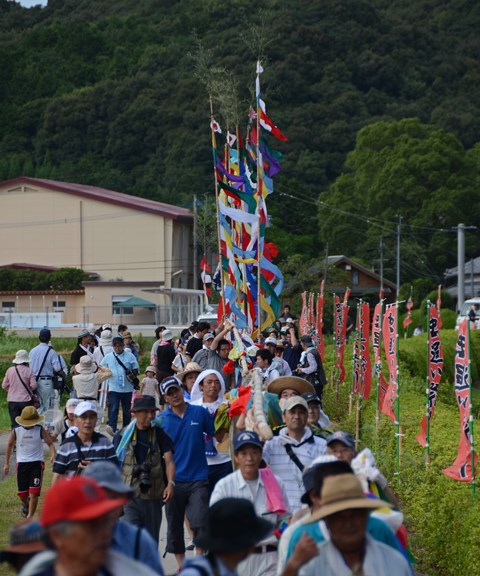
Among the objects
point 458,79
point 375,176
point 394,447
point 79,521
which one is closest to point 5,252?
point 375,176

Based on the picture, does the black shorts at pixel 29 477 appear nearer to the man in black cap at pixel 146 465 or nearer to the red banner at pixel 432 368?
the man in black cap at pixel 146 465

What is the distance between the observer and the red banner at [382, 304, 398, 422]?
14523 millimetres

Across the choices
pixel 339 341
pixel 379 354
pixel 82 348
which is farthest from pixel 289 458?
pixel 339 341

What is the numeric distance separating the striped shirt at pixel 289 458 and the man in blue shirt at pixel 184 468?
1.82 metres

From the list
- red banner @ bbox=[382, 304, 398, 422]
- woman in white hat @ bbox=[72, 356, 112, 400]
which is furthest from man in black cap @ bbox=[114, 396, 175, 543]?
red banner @ bbox=[382, 304, 398, 422]

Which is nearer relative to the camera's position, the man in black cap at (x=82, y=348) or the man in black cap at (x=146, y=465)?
the man in black cap at (x=146, y=465)

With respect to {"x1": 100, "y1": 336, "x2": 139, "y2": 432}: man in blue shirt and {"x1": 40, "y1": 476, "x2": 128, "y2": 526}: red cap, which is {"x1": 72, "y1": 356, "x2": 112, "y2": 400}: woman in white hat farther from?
{"x1": 40, "y1": 476, "x2": 128, "y2": 526}: red cap

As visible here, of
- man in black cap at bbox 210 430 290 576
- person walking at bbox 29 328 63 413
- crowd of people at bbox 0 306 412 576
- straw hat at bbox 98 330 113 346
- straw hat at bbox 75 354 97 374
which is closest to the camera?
crowd of people at bbox 0 306 412 576

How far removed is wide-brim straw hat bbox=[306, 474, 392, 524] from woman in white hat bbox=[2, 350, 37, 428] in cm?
1037

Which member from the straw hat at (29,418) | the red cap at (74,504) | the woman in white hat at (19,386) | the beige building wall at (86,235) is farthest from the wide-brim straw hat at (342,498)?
the beige building wall at (86,235)

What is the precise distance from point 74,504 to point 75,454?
461 cm

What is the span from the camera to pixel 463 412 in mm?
11148

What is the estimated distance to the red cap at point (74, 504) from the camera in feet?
12.3

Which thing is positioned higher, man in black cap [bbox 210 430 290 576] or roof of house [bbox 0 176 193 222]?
roof of house [bbox 0 176 193 222]
